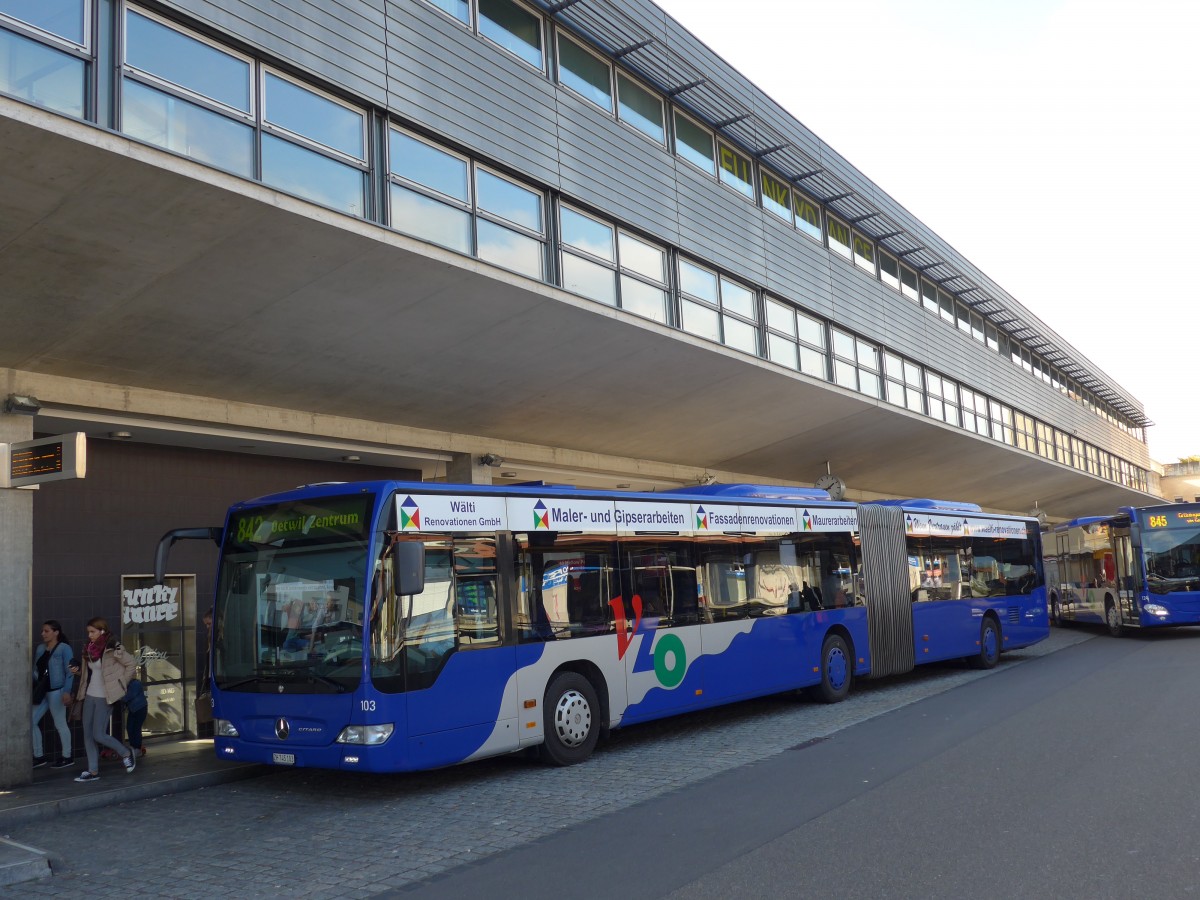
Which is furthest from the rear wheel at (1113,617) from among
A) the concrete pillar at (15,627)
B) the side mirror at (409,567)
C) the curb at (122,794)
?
the concrete pillar at (15,627)

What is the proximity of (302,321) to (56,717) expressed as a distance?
17.2ft

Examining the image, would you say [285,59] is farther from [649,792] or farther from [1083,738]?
[1083,738]

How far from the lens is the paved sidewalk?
922cm

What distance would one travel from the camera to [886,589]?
54.3ft

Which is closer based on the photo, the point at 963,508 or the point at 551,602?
the point at 551,602

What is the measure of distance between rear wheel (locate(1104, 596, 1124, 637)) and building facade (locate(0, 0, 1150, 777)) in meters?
7.65

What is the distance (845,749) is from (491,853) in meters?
4.92

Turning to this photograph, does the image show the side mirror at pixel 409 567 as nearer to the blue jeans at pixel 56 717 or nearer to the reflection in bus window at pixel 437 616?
the reflection in bus window at pixel 437 616

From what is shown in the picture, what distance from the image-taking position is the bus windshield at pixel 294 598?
30.0ft

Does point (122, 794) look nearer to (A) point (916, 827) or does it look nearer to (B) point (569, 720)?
(B) point (569, 720)

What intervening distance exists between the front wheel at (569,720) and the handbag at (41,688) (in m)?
5.74

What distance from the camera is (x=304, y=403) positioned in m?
13.8

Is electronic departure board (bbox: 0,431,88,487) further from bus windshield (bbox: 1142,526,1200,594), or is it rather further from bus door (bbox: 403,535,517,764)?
bus windshield (bbox: 1142,526,1200,594)

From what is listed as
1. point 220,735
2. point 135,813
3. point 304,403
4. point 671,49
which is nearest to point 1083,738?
point 220,735
